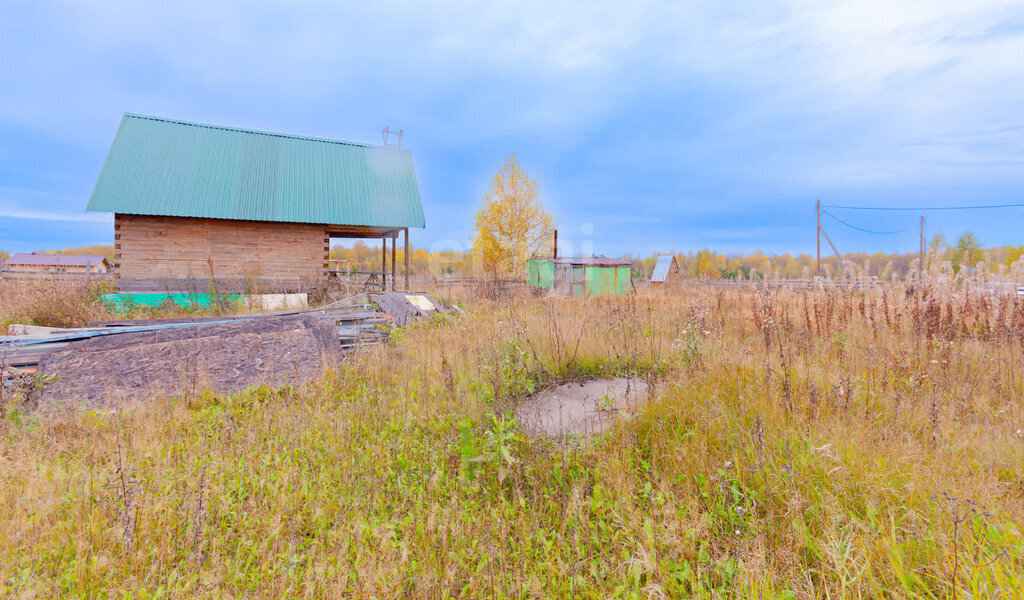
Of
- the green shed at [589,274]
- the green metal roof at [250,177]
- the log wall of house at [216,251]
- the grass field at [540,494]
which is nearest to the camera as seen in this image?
the grass field at [540,494]

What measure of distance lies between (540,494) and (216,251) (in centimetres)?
1635

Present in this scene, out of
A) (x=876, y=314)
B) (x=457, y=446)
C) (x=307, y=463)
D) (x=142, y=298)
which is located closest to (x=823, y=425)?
(x=457, y=446)

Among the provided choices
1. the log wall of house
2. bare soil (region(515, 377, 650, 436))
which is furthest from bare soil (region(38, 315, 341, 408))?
the log wall of house

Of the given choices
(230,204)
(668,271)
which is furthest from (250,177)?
(668,271)

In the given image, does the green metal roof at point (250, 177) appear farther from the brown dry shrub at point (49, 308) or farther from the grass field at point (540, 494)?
the grass field at point (540, 494)

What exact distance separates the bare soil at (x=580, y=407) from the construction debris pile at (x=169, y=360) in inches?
119

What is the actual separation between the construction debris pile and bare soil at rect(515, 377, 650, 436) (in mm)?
3025

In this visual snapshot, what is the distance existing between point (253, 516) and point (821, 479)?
349 centimetres

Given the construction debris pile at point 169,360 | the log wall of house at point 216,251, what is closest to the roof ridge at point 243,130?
the log wall of house at point 216,251

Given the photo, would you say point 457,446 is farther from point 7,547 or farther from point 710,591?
point 7,547

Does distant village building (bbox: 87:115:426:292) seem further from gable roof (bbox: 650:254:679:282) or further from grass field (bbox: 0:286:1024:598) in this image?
gable roof (bbox: 650:254:679:282)

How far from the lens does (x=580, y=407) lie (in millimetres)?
4172

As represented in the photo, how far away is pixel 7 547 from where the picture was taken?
2.31 metres

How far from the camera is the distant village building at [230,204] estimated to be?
46.1 feet
